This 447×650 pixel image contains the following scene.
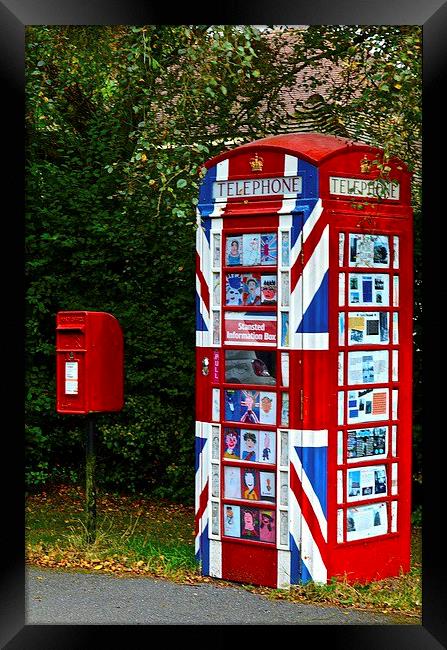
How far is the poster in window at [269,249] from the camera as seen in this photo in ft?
23.4

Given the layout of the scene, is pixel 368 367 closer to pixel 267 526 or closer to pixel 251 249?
pixel 251 249

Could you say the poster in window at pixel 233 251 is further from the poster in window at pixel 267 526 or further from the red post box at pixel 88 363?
the poster in window at pixel 267 526

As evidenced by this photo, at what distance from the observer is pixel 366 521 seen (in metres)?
7.35

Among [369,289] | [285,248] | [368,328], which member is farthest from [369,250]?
[285,248]

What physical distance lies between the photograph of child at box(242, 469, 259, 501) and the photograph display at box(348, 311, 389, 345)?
39.7 inches

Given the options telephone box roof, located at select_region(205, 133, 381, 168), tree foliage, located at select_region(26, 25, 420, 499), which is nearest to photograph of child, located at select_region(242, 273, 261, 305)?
telephone box roof, located at select_region(205, 133, 381, 168)

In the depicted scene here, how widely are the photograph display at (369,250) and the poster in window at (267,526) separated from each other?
1605 millimetres

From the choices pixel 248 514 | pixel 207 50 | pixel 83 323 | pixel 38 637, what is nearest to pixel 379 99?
pixel 207 50

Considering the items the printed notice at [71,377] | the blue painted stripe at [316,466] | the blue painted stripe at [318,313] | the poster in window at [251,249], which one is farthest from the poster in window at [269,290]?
the printed notice at [71,377]

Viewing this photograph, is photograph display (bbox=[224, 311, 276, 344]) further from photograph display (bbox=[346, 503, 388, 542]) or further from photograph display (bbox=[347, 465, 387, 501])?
photograph display (bbox=[346, 503, 388, 542])

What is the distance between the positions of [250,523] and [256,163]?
2.21 m
